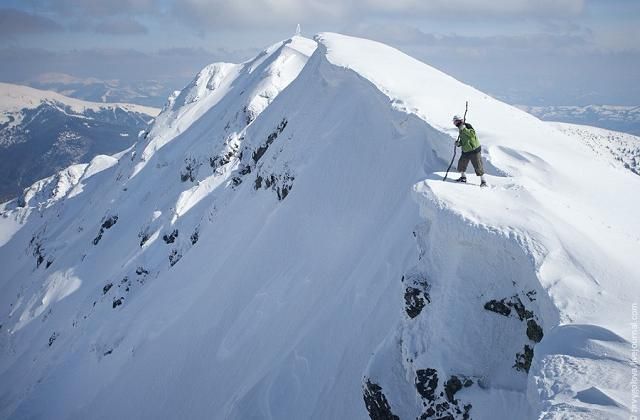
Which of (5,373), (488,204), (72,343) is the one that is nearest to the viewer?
(488,204)

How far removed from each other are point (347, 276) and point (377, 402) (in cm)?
972

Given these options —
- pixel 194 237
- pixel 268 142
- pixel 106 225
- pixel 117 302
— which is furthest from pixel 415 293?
pixel 106 225

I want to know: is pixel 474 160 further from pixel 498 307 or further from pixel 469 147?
pixel 498 307

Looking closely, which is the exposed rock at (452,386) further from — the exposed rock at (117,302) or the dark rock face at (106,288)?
the dark rock face at (106,288)

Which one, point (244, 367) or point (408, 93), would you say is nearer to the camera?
point (244, 367)

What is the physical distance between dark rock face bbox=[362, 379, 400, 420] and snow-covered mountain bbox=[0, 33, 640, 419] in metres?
0.09

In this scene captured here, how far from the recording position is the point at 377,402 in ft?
37.6

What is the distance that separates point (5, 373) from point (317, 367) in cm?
4748

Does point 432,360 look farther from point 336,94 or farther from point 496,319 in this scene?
point 336,94

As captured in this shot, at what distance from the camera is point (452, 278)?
35.9 ft

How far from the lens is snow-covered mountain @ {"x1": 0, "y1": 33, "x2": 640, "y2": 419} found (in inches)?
384

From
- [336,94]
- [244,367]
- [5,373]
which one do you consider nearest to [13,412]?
[5,373]

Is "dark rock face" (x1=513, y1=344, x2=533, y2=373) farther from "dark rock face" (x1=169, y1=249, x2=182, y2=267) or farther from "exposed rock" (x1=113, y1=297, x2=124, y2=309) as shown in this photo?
"exposed rock" (x1=113, y1=297, x2=124, y2=309)

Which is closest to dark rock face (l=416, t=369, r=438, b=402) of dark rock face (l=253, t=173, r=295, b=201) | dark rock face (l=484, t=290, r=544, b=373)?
dark rock face (l=484, t=290, r=544, b=373)
